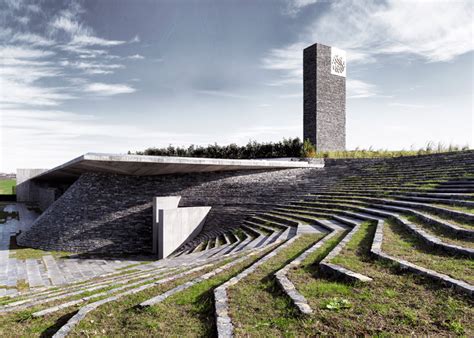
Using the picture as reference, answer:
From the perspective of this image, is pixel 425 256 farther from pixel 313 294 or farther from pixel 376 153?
pixel 376 153

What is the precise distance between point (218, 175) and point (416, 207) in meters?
9.83

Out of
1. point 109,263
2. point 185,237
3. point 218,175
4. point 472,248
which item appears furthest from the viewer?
point 218,175

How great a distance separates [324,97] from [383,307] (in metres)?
20.1

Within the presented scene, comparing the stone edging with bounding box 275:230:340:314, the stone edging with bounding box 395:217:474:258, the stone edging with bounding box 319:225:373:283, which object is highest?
the stone edging with bounding box 395:217:474:258

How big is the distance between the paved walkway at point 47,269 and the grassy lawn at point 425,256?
8.41 meters

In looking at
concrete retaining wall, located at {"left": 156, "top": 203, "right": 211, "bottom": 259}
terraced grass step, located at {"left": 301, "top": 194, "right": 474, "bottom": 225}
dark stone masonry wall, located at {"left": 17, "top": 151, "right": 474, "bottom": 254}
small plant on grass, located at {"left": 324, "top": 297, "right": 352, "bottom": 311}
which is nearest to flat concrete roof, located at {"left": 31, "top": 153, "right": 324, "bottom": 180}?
dark stone masonry wall, located at {"left": 17, "top": 151, "right": 474, "bottom": 254}

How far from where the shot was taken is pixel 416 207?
878cm

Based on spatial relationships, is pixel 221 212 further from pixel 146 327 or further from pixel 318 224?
pixel 146 327

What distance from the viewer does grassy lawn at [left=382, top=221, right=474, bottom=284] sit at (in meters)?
4.13

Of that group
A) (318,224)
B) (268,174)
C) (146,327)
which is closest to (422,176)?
(318,224)

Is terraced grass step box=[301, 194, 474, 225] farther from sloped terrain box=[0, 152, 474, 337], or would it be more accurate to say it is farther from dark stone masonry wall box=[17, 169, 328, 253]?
dark stone masonry wall box=[17, 169, 328, 253]

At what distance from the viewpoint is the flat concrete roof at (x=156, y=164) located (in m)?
12.1

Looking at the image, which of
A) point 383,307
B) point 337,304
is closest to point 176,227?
point 337,304

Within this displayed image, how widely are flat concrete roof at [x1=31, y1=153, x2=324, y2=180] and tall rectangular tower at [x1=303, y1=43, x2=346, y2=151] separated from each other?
4.84m
